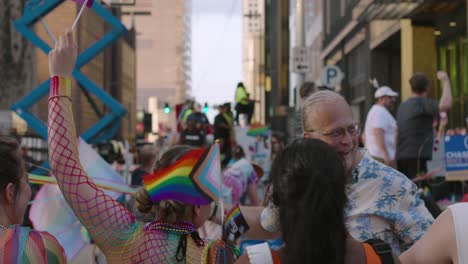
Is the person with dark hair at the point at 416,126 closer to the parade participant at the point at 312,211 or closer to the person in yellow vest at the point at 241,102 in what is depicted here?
the parade participant at the point at 312,211

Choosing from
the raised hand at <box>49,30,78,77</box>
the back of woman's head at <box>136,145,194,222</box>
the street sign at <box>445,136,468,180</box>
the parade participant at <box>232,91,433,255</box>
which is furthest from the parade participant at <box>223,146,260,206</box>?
the raised hand at <box>49,30,78,77</box>

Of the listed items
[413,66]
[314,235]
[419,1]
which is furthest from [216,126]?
[314,235]

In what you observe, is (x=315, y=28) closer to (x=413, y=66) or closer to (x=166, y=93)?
(x=413, y=66)

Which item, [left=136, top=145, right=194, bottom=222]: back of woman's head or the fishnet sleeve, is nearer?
the fishnet sleeve

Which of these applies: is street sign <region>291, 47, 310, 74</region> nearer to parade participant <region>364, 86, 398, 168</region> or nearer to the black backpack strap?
parade participant <region>364, 86, 398, 168</region>

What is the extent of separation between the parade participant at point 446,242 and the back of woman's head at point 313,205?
0.40 metres

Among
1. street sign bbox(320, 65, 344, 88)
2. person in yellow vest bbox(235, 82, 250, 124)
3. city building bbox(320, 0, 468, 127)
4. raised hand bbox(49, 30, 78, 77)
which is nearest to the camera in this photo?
raised hand bbox(49, 30, 78, 77)

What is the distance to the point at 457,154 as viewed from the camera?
7.99m

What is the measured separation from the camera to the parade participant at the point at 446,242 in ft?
8.16

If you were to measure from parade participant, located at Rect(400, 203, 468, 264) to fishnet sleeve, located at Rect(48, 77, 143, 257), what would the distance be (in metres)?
1.00

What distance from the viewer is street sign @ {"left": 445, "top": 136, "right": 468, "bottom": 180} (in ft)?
26.0

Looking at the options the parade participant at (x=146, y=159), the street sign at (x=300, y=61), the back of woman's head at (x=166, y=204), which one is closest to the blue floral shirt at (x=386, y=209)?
the back of woman's head at (x=166, y=204)

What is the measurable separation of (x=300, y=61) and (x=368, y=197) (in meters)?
15.2

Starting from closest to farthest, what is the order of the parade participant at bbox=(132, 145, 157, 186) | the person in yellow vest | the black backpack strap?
the black backpack strap, the parade participant at bbox=(132, 145, 157, 186), the person in yellow vest
